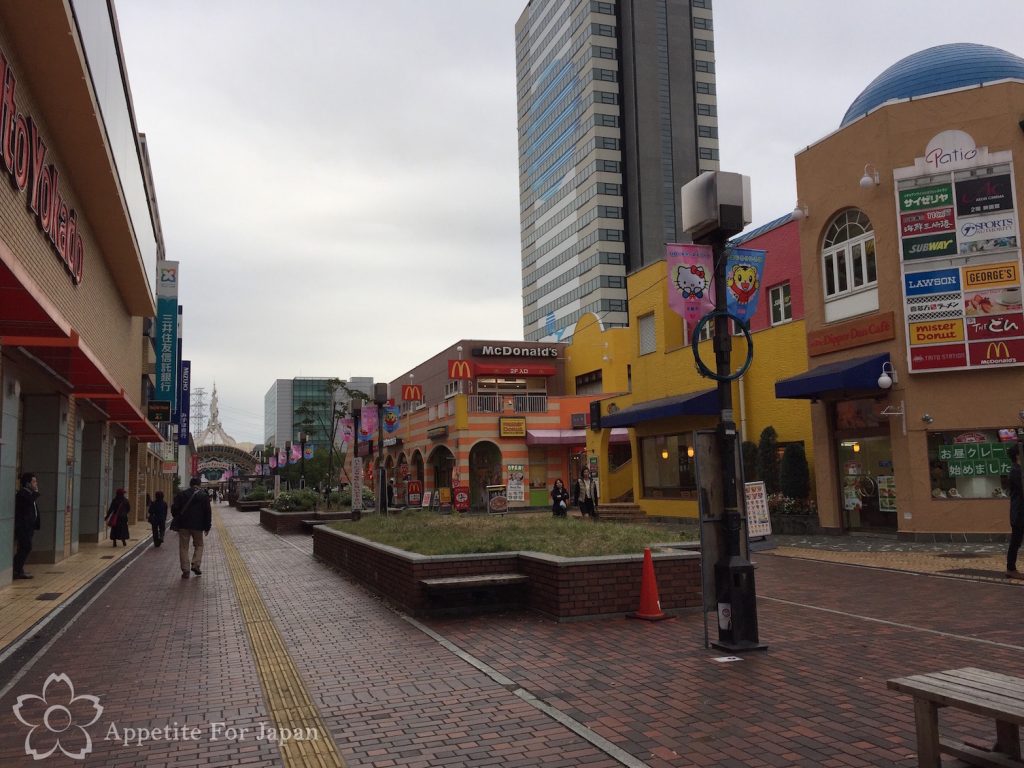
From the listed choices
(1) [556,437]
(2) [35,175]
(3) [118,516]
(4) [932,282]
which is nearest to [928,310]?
(4) [932,282]

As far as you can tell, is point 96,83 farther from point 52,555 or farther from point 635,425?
point 635,425

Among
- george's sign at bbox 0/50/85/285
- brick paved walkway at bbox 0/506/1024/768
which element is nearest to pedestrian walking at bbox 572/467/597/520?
brick paved walkway at bbox 0/506/1024/768

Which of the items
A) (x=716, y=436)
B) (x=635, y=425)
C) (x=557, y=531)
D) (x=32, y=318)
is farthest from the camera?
(x=635, y=425)

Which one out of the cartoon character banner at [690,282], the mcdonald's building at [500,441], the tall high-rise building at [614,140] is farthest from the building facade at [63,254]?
the tall high-rise building at [614,140]

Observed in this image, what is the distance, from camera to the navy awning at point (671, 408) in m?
25.5

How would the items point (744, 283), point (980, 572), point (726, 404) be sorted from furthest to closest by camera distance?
point (980, 572) < point (744, 283) < point (726, 404)

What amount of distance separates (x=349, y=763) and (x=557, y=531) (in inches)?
314

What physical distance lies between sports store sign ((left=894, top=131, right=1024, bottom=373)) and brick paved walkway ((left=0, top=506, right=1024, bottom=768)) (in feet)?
28.3

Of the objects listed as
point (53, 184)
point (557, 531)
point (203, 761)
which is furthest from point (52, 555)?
point (203, 761)

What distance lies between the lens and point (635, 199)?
87.9 metres

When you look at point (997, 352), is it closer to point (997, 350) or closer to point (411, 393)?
point (997, 350)

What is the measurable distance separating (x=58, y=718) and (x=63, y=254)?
1080 cm

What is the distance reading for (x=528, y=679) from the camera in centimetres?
659

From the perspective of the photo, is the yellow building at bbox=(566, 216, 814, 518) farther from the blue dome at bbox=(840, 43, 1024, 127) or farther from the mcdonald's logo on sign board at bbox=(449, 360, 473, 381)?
the mcdonald's logo on sign board at bbox=(449, 360, 473, 381)
